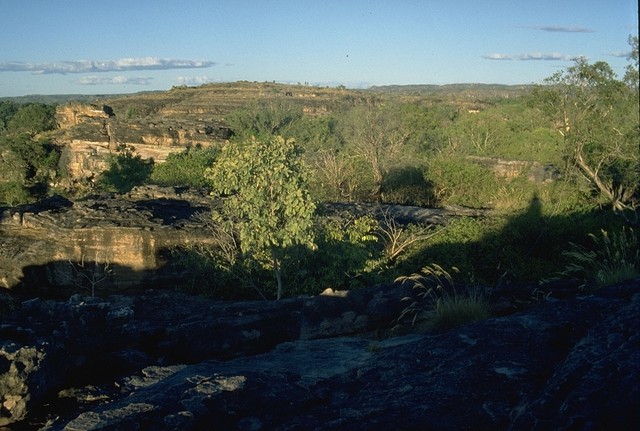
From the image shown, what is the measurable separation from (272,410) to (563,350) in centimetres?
181

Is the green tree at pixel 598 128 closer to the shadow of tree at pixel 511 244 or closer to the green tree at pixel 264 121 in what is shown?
the shadow of tree at pixel 511 244

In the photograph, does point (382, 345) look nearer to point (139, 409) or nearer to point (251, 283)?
point (139, 409)

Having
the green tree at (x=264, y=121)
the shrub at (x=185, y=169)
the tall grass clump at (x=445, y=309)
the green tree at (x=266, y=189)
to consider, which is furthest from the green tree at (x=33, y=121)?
the tall grass clump at (x=445, y=309)

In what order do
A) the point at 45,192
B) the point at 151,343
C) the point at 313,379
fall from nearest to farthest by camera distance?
the point at 313,379 → the point at 151,343 → the point at 45,192

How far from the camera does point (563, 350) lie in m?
3.74

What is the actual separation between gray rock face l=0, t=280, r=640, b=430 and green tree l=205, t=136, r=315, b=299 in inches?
137

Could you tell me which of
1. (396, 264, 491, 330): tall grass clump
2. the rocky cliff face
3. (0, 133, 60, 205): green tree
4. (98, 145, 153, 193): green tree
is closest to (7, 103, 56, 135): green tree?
(0, 133, 60, 205): green tree

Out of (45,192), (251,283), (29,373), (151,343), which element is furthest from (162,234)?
(45,192)

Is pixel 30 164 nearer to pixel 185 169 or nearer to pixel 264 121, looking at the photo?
pixel 264 121

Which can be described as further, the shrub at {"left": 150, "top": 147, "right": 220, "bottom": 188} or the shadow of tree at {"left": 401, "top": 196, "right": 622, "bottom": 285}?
the shrub at {"left": 150, "top": 147, "right": 220, "bottom": 188}

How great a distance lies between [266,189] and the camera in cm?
949

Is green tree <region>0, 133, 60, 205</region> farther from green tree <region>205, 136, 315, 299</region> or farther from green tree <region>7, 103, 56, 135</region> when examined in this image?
green tree <region>205, 136, 315, 299</region>

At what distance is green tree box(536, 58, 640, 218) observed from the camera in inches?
669

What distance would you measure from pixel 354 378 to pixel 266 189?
5.68m
